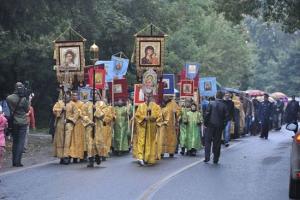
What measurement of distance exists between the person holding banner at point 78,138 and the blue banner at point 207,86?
9075mm

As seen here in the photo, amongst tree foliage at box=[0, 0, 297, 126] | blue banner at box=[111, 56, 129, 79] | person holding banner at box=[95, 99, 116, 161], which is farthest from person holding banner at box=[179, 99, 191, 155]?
tree foliage at box=[0, 0, 297, 126]

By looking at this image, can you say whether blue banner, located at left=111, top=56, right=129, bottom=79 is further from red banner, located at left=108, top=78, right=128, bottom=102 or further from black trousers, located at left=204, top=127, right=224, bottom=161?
black trousers, located at left=204, top=127, right=224, bottom=161

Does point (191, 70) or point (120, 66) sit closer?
point (120, 66)

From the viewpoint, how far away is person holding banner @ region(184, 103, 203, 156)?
68.3 feet

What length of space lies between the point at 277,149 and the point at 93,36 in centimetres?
1392

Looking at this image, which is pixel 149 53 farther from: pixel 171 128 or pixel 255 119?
pixel 255 119

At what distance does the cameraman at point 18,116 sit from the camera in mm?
17203

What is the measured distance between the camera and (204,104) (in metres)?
25.8

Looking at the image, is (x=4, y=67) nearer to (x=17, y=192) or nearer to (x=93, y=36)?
(x=93, y=36)

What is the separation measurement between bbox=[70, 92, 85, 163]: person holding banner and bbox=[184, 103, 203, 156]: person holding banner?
3675 millimetres

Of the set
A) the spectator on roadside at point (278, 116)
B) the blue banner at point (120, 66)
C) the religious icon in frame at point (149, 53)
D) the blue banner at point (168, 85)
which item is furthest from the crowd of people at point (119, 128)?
the spectator on roadside at point (278, 116)

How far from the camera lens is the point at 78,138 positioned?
18438mm

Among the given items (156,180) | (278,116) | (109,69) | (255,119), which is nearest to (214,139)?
(156,180)

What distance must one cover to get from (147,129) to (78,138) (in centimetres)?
189
